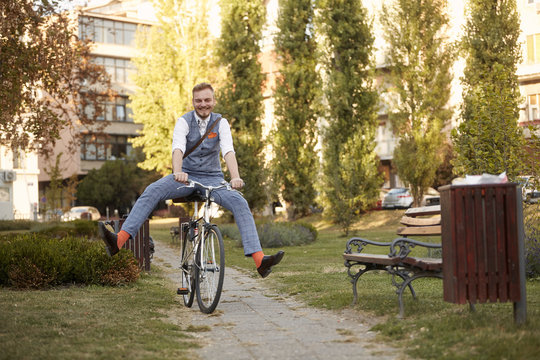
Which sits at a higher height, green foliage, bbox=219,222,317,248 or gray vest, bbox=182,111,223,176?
gray vest, bbox=182,111,223,176

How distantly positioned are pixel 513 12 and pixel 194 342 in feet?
96.0

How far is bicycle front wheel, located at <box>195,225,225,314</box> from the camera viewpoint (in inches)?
286

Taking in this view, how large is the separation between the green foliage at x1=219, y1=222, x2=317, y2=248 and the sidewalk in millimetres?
12131

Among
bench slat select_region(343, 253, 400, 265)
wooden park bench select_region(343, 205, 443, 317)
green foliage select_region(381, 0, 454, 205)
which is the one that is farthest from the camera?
green foliage select_region(381, 0, 454, 205)

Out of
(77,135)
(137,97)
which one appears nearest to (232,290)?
(77,135)

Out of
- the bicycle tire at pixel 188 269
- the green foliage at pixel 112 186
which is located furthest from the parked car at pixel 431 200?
the green foliage at pixel 112 186

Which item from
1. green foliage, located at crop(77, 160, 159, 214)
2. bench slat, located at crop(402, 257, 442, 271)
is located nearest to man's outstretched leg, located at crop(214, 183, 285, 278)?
bench slat, located at crop(402, 257, 442, 271)

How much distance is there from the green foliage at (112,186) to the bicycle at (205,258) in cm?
5940

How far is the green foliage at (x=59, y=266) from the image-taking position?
31.6 feet

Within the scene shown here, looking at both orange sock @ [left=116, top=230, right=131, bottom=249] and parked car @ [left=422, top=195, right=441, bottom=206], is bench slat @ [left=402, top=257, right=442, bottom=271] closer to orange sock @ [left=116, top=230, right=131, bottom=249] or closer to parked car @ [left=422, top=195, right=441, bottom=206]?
orange sock @ [left=116, top=230, right=131, bottom=249]

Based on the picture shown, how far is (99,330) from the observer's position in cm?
610

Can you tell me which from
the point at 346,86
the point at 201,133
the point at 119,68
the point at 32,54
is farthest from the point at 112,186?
the point at 201,133

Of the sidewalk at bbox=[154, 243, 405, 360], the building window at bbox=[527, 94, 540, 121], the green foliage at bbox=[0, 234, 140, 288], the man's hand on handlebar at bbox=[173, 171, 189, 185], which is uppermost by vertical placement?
the building window at bbox=[527, 94, 540, 121]

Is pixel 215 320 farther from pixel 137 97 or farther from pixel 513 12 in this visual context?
pixel 137 97
